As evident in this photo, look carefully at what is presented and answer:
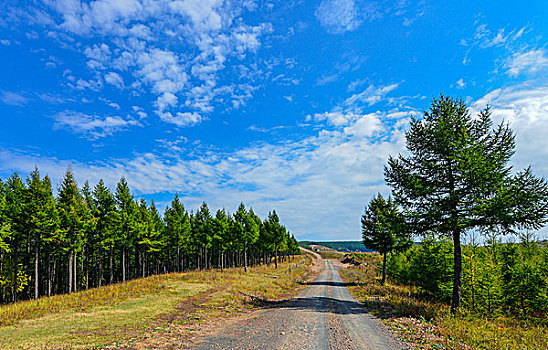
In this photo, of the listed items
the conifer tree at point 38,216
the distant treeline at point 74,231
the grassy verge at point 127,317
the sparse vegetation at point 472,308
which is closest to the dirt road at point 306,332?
the sparse vegetation at point 472,308

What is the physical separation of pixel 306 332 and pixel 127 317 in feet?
38.8

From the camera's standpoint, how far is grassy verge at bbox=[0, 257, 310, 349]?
11.5 m

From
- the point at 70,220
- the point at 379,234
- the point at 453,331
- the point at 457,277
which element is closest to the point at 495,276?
the point at 457,277

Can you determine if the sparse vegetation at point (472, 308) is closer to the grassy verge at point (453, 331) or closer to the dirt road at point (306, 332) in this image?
the grassy verge at point (453, 331)

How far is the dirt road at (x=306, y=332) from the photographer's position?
10.4 meters

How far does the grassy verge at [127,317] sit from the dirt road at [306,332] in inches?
84.5

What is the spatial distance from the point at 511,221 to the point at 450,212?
283cm

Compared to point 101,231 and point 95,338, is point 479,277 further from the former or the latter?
point 101,231

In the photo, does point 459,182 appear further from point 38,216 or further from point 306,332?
point 38,216

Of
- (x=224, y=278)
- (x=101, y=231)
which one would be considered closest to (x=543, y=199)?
(x=224, y=278)

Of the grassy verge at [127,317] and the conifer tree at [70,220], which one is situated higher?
the conifer tree at [70,220]

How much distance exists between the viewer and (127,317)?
53.6 feet

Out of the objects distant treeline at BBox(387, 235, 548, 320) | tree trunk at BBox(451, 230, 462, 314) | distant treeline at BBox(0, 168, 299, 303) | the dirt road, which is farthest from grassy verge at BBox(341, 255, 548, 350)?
distant treeline at BBox(0, 168, 299, 303)

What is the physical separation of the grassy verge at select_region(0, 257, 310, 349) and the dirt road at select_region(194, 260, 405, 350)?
215 cm
